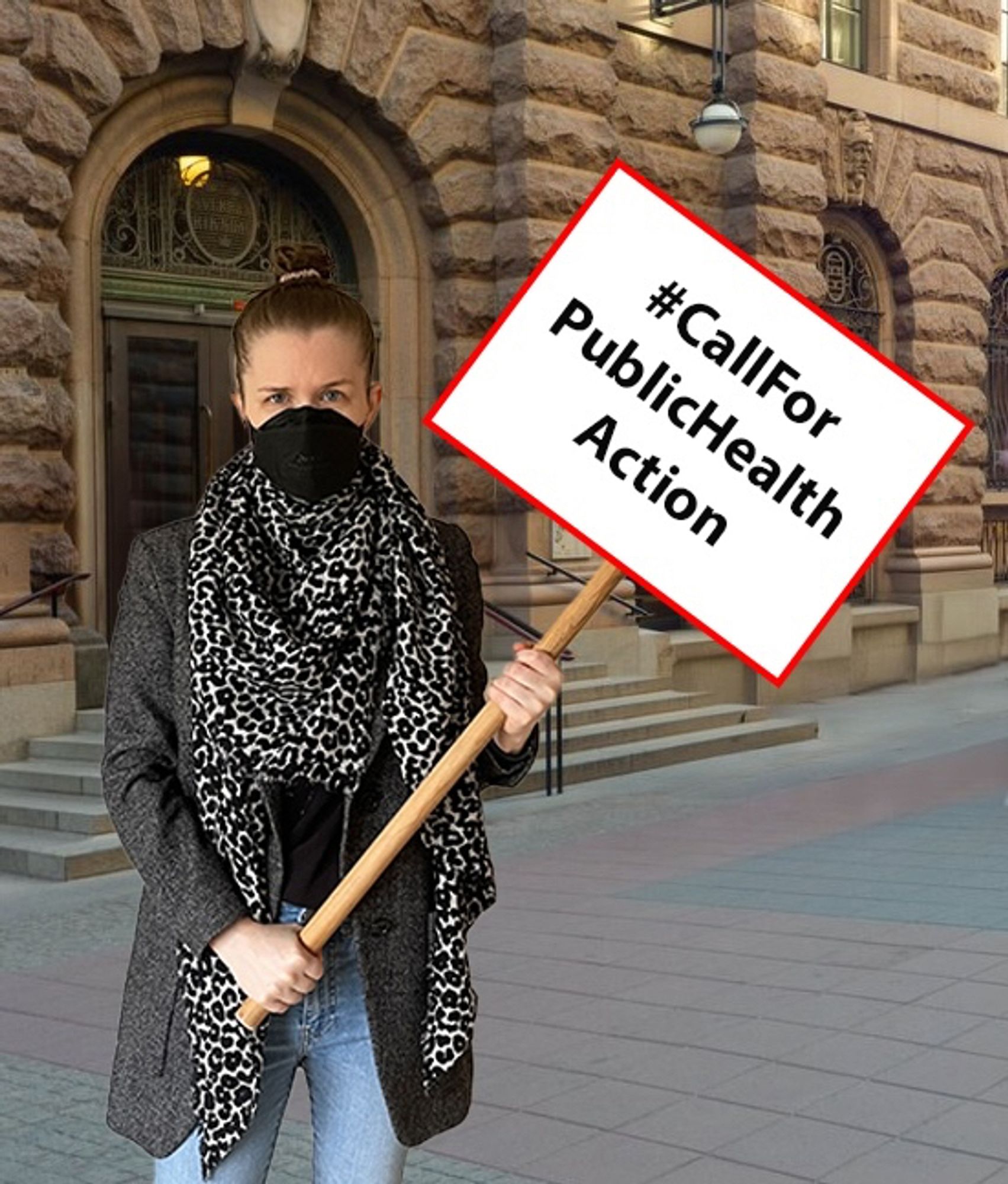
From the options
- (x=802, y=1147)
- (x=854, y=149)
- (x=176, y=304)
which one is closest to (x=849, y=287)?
(x=854, y=149)

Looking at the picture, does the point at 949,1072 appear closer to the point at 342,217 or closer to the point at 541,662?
the point at 541,662

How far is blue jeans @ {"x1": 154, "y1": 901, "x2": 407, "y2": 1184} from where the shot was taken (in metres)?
2.58

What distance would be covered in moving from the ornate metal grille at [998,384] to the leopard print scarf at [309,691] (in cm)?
1879

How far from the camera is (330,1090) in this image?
2645 millimetres

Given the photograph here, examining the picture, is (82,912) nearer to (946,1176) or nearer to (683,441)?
(946,1176)

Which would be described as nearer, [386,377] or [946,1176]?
[946,1176]

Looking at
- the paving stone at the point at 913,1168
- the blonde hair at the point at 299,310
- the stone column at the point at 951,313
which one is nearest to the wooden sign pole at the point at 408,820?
the blonde hair at the point at 299,310

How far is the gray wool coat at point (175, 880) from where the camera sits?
2.52m

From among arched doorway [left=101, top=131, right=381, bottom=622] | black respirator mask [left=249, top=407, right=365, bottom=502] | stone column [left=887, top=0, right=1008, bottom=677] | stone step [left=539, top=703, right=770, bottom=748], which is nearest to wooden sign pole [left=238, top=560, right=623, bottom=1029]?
black respirator mask [left=249, top=407, right=365, bottom=502]

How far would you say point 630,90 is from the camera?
1541 cm

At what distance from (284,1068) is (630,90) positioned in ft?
45.4

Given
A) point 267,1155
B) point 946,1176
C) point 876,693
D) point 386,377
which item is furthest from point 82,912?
point 876,693

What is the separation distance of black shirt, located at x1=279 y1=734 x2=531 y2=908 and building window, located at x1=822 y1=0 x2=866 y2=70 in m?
17.2

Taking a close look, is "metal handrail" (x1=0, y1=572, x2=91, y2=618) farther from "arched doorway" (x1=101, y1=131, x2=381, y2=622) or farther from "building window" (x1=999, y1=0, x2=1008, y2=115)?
"building window" (x1=999, y1=0, x2=1008, y2=115)
